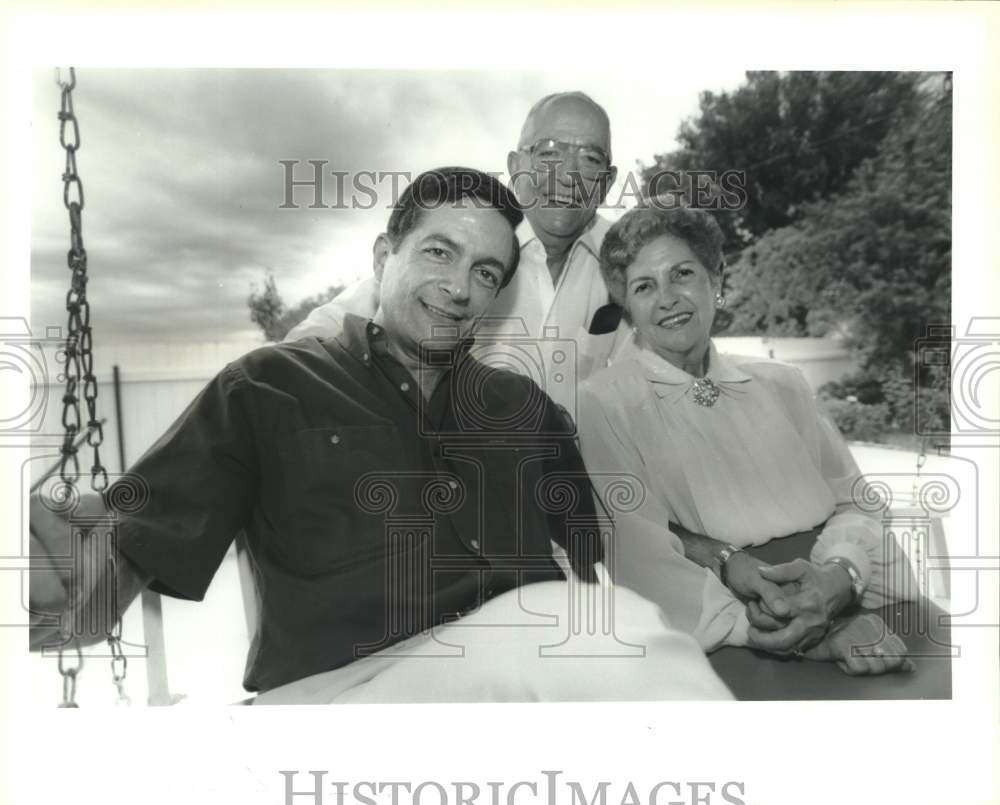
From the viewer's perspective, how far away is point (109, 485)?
220cm

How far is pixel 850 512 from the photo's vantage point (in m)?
2.33

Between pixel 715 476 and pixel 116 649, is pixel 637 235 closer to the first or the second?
pixel 715 476

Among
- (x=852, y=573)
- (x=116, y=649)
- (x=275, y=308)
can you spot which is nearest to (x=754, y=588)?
(x=852, y=573)

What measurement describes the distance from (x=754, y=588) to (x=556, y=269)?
40.0 inches

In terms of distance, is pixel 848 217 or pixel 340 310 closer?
pixel 340 310

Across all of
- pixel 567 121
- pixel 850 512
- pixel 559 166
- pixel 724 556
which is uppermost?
pixel 567 121

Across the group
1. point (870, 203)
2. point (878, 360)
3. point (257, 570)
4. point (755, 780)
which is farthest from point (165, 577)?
point (870, 203)

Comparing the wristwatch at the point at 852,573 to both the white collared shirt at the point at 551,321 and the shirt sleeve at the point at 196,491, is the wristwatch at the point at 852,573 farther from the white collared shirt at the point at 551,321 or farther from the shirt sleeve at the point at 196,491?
the shirt sleeve at the point at 196,491

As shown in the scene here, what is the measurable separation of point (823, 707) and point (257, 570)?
1.59 meters

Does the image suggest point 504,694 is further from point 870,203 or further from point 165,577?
point 870,203

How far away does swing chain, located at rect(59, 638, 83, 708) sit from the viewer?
224cm

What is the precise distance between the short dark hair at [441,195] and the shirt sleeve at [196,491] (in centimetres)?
58

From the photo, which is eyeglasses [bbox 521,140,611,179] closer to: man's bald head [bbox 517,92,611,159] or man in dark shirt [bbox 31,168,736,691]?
man's bald head [bbox 517,92,611,159]

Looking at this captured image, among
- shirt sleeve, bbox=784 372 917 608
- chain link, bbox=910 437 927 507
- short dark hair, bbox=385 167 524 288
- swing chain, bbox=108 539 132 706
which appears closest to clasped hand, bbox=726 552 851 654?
shirt sleeve, bbox=784 372 917 608
